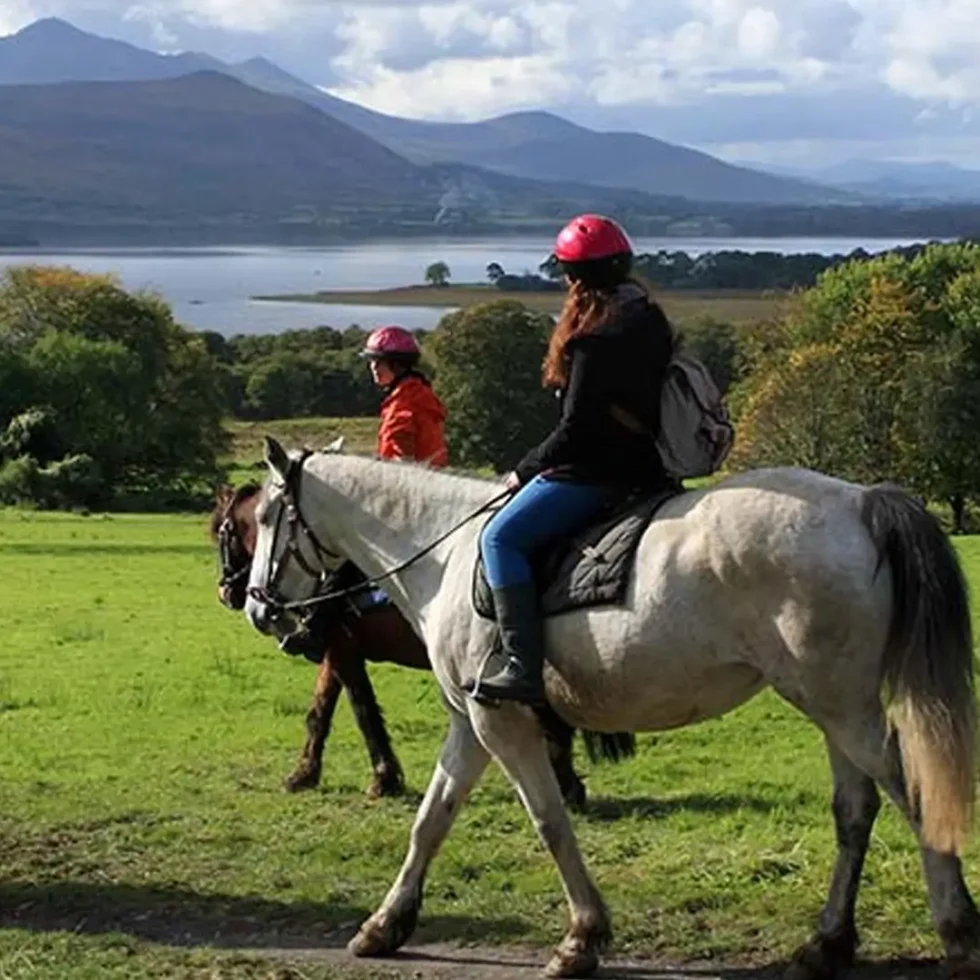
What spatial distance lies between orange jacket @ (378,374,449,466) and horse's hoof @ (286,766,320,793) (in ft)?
8.15

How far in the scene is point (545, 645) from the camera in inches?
268

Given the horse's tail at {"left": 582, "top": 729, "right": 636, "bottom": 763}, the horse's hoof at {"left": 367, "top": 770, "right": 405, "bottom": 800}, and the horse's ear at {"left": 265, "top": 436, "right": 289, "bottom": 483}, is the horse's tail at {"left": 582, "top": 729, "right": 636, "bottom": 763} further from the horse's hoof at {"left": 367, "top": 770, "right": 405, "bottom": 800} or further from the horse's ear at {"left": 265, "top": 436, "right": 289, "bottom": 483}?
the horse's hoof at {"left": 367, "top": 770, "right": 405, "bottom": 800}

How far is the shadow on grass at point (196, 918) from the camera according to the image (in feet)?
25.2

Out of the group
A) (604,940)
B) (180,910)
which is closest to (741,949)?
(604,940)

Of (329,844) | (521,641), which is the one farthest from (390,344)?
(521,641)

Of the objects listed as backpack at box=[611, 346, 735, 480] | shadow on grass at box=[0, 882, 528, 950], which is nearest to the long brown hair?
backpack at box=[611, 346, 735, 480]

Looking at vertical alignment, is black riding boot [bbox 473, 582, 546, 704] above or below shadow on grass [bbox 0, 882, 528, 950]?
above

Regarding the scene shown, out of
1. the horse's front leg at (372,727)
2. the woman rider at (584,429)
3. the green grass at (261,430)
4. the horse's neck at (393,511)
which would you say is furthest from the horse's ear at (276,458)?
the green grass at (261,430)

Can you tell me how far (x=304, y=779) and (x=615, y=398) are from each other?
535 centimetres

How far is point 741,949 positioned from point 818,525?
2.10 metres

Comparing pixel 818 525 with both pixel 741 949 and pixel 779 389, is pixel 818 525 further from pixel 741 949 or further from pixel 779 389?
pixel 779 389

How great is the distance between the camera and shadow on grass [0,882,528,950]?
7.67 m

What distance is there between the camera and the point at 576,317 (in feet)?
22.5

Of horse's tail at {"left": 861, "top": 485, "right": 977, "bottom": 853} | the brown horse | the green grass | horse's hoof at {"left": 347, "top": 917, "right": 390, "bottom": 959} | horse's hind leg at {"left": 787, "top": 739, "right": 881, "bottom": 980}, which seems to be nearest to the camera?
horse's tail at {"left": 861, "top": 485, "right": 977, "bottom": 853}
